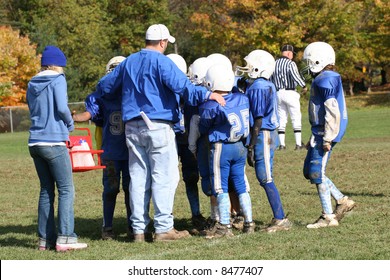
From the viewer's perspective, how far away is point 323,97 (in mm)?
9289

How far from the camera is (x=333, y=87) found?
922 cm

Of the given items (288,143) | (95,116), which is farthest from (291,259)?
(288,143)

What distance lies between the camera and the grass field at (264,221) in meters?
7.93

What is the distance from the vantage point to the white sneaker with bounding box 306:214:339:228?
929cm

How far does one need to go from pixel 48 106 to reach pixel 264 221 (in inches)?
126

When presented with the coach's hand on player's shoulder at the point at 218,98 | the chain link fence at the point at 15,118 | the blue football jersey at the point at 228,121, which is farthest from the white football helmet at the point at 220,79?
the chain link fence at the point at 15,118

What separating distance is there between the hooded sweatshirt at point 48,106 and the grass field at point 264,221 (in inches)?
46.6

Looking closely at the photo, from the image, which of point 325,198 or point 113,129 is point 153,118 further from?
point 325,198

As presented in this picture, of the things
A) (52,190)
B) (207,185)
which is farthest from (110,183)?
(207,185)

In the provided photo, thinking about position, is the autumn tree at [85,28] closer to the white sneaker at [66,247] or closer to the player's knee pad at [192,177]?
the player's knee pad at [192,177]

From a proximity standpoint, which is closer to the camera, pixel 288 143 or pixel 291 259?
pixel 291 259

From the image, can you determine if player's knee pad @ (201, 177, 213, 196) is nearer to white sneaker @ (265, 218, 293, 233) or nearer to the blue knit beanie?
white sneaker @ (265, 218, 293, 233)

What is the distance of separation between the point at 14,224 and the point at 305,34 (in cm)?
4202
